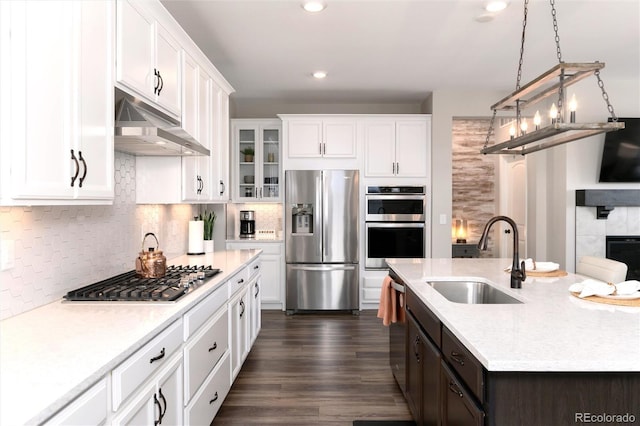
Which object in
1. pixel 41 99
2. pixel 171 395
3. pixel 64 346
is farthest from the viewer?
pixel 171 395

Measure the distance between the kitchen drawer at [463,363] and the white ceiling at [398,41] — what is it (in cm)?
241

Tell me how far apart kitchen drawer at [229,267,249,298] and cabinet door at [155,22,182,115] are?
3.93ft

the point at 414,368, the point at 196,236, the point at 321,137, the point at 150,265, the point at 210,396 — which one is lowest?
the point at 210,396

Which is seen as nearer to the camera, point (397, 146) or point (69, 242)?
point (69, 242)

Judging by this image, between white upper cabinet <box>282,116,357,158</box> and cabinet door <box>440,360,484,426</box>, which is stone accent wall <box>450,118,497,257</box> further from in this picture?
cabinet door <box>440,360,484,426</box>

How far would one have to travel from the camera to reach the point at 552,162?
17.9 feet

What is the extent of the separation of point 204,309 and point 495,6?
2.83 m

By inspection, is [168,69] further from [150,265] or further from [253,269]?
[253,269]

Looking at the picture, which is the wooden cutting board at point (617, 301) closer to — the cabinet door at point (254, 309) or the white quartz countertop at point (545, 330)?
the white quartz countertop at point (545, 330)

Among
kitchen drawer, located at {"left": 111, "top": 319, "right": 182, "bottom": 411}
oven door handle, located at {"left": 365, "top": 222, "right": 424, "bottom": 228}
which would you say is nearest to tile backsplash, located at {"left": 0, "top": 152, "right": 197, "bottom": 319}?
kitchen drawer, located at {"left": 111, "top": 319, "right": 182, "bottom": 411}

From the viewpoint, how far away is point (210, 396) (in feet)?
8.16

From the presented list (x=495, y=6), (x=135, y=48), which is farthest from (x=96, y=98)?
(x=495, y=6)

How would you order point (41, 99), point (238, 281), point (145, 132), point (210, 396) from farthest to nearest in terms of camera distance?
1. point (238, 281)
2. point (210, 396)
3. point (145, 132)
4. point (41, 99)

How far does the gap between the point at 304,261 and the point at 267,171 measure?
130cm
